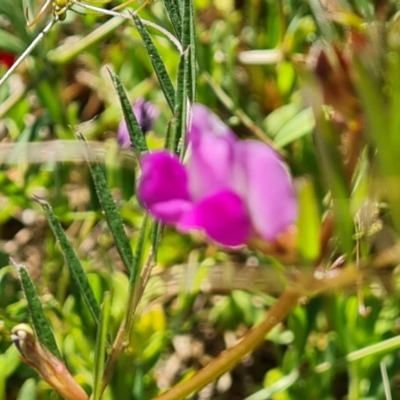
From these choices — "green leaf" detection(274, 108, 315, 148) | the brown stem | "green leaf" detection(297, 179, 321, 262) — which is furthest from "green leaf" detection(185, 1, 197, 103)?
"green leaf" detection(274, 108, 315, 148)

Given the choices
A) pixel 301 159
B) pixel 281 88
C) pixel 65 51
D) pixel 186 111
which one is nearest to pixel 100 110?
pixel 65 51

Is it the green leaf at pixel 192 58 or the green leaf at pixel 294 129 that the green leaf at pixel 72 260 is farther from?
the green leaf at pixel 294 129

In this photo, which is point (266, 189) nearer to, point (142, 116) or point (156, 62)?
point (156, 62)

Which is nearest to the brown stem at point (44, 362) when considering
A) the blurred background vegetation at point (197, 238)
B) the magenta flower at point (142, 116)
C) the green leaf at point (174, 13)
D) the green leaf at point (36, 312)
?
the green leaf at point (36, 312)

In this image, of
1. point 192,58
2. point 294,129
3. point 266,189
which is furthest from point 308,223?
point 294,129

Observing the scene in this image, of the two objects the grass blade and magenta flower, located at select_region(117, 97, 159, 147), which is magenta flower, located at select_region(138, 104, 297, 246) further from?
magenta flower, located at select_region(117, 97, 159, 147)
